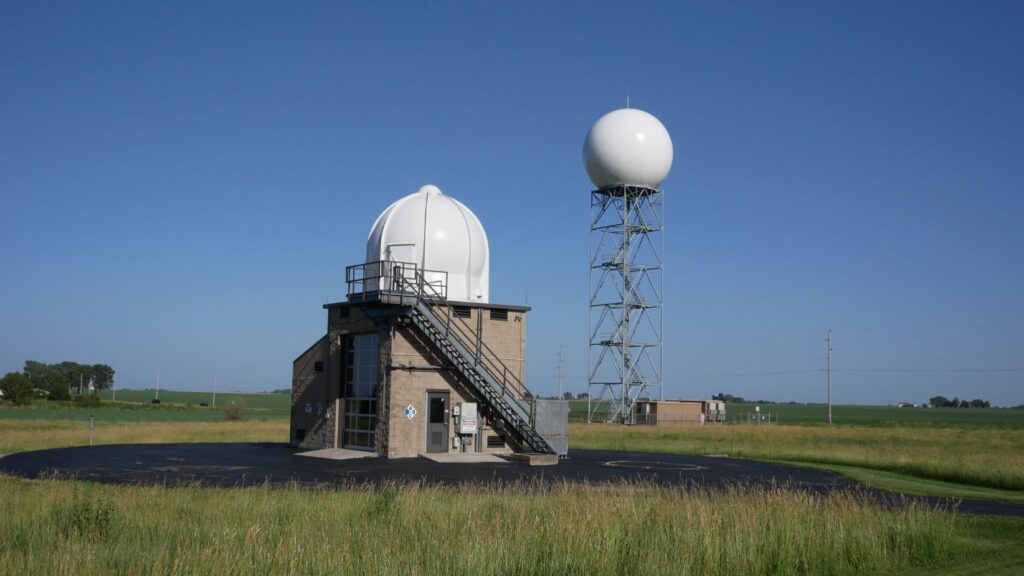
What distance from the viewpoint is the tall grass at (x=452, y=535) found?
10.0 meters

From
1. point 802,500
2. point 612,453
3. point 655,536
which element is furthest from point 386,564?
point 612,453

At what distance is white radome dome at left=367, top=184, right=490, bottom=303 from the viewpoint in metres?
33.2

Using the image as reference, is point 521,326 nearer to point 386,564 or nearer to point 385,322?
point 385,322

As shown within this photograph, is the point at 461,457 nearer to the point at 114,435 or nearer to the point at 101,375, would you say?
the point at 114,435

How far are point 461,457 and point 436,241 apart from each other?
Answer: 8501 millimetres

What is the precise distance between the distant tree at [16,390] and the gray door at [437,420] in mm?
67393

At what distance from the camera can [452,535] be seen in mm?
11742

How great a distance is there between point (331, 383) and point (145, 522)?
2106 centimetres

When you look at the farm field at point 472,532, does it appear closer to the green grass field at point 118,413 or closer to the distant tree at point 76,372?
the green grass field at point 118,413

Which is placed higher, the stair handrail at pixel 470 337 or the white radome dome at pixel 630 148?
the white radome dome at pixel 630 148

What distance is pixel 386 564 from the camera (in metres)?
9.98

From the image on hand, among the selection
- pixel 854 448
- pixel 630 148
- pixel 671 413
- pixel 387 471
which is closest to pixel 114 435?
pixel 387 471

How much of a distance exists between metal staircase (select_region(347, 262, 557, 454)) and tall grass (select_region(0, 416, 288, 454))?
42.2 ft

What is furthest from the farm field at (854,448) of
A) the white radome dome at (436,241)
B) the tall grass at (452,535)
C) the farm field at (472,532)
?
the tall grass at (452,535)
